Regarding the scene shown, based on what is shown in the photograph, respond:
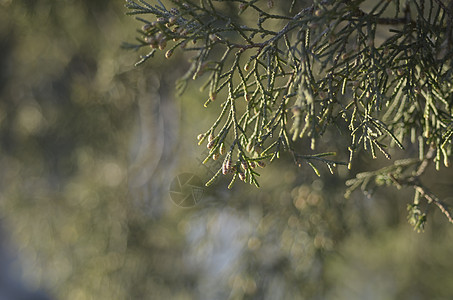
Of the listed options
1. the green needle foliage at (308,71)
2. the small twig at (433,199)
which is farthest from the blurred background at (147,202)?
the green needle foliage at (308,71)

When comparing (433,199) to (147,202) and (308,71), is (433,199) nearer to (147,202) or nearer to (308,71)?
(308,71)

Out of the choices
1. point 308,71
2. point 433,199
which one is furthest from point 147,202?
point 308,71

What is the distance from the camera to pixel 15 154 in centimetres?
359

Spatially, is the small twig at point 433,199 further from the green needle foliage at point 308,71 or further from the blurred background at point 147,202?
the blurred background at point 147,202

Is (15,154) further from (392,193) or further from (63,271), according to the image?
(392,193)

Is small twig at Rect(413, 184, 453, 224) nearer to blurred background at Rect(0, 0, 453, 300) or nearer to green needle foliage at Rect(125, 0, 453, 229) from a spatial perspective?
green needle foliage at Rect(125, 0, 453, 229)

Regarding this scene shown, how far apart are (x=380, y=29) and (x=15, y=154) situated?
2.81 metres

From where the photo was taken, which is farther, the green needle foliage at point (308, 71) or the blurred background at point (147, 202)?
the blurred background at point (147, 202)

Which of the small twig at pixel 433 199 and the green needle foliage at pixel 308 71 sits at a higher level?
the green needle foliage at pixel 308 71

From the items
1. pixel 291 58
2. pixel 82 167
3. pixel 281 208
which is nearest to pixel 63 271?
pixel 82 167

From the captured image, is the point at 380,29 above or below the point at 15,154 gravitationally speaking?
above

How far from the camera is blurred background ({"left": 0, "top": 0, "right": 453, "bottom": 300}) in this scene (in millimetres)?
2432

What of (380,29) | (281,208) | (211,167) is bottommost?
(281,208)

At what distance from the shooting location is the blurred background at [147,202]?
243 centimetres
